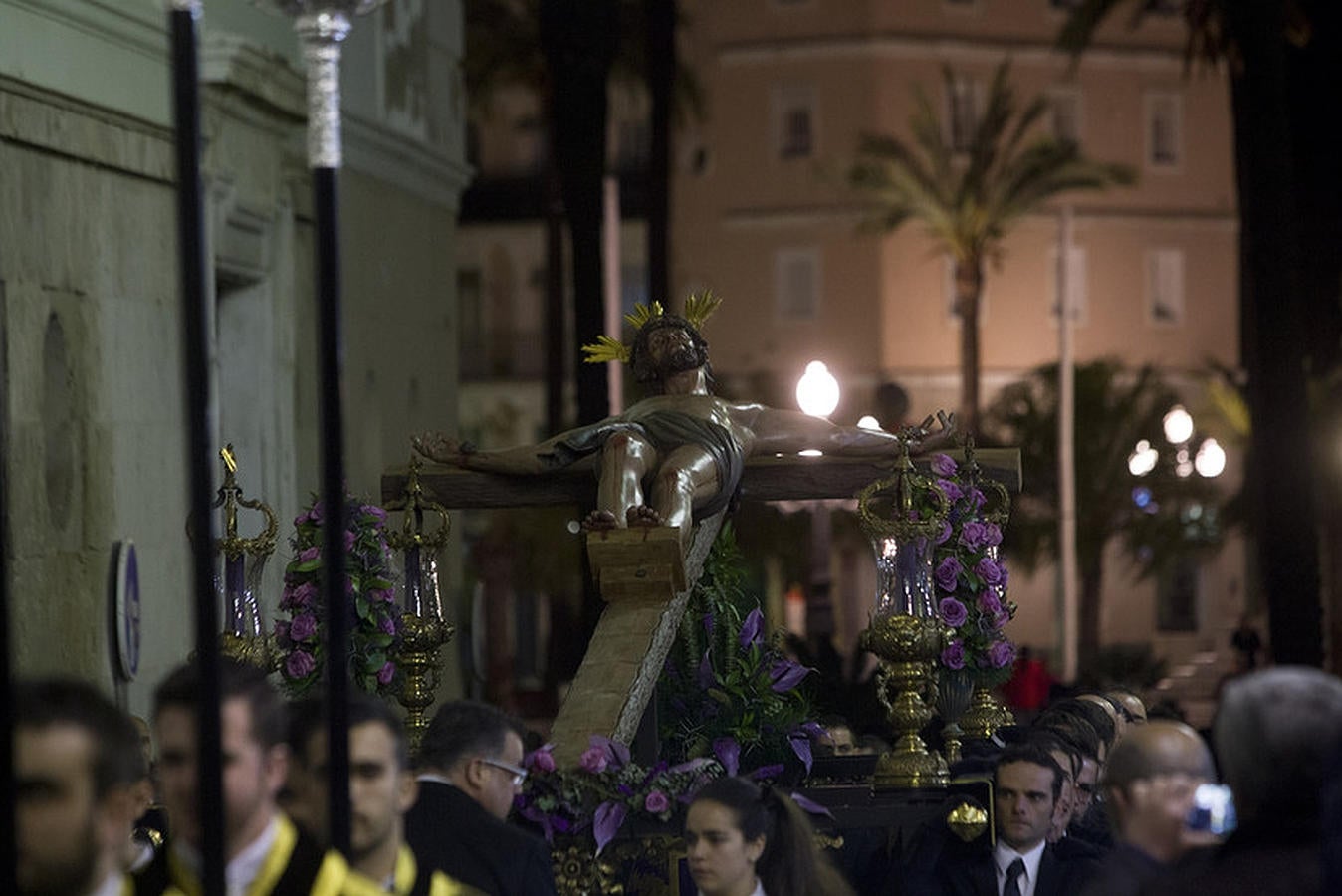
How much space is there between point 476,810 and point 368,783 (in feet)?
4.48

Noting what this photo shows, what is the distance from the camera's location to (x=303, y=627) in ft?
38.4

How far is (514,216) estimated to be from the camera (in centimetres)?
6688

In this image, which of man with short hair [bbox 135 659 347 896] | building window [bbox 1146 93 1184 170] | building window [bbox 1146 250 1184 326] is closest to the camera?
man with short hair [bbox 135 659 347 896]

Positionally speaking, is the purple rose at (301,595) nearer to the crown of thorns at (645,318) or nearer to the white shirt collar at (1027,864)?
the crown of thorns at (645,318)

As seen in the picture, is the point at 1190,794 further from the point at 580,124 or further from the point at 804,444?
the point at 580,124

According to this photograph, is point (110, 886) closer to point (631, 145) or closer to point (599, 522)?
point (599, 522)

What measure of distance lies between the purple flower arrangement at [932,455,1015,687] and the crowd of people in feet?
11.1

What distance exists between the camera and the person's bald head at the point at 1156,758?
666cm

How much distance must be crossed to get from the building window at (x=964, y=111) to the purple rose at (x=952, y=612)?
1944 inches

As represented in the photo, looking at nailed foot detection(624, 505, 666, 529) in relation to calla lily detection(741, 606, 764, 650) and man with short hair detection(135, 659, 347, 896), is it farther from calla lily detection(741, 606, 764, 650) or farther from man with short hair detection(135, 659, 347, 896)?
man with short hair detection(135, 659, 347, 896)

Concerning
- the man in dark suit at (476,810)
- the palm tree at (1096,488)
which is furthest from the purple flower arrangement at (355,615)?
the palm tree at (1096,488)

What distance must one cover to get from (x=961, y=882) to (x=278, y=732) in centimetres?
399

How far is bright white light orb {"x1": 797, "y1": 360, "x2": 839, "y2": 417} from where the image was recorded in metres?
15.2

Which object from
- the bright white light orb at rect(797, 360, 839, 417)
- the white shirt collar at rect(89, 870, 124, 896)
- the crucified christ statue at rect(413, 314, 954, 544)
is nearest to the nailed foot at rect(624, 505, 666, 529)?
the crucified christ statue at rect(413, 314, 954, 544)
